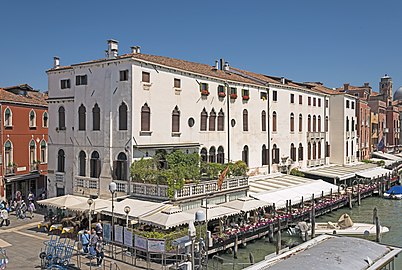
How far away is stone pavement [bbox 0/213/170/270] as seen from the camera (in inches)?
553

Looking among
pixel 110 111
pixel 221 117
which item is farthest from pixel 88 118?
pixel 221 117

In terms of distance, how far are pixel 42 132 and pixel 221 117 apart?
11932 millimetres

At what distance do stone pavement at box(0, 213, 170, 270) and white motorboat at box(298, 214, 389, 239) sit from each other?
1032 centimetres

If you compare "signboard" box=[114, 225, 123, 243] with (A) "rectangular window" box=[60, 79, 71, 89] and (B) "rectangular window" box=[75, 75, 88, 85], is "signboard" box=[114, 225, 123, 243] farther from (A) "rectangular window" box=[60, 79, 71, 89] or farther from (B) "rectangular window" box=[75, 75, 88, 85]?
(A) "rectangular window" box=[60, 79, 71, 89]

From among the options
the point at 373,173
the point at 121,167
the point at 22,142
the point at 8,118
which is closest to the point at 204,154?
the point at 121,167

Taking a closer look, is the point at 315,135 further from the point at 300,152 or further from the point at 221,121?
the point at 221,121

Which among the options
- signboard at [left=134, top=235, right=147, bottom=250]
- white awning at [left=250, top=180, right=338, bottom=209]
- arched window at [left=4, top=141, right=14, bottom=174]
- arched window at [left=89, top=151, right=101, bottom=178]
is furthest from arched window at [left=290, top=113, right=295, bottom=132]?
signboard at [left=134, top=235, right=147, bottom=250]

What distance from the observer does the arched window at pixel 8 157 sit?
25.4 metres

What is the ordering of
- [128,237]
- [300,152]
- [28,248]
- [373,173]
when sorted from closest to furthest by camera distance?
[128,237] → [28,248] → [300,152] → [373,173]

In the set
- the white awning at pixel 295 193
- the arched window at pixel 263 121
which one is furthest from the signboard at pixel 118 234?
the arched window at pixel 263 121

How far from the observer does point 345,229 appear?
22.6 metres

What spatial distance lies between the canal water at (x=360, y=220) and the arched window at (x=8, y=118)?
15290 millimetres

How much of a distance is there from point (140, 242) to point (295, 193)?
39.8ft

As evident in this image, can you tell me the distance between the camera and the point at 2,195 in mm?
24891
